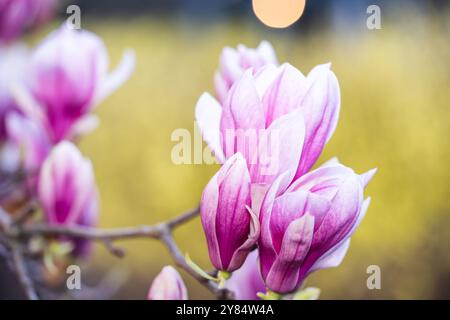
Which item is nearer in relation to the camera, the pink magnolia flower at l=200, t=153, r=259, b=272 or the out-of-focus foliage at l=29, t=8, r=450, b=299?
the pink magnolia flower at l=200, t=153, r=259, b=272

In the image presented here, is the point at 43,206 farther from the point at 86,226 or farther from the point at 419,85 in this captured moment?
the point at 419,85

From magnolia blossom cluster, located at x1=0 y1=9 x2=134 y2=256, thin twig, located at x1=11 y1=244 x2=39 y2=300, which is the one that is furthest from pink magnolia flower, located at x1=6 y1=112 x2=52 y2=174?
thin twig, located at x1=11 y1=244 x2=39 y2=300

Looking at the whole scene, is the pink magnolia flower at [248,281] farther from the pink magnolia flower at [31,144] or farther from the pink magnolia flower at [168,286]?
the pink magnolia flower at [31,144]

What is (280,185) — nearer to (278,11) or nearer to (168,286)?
(168,286)

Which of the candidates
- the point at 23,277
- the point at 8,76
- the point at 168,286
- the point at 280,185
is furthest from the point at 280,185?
the point at 8,76

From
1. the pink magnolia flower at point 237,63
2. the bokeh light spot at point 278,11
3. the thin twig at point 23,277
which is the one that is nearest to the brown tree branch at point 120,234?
the thin twig at point 23,277

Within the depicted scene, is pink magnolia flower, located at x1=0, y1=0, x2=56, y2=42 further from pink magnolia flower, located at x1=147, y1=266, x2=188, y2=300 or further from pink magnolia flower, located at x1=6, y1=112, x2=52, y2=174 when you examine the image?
pink magnolia flower, located at x1=147, y1=266, x2=188, y2=300
